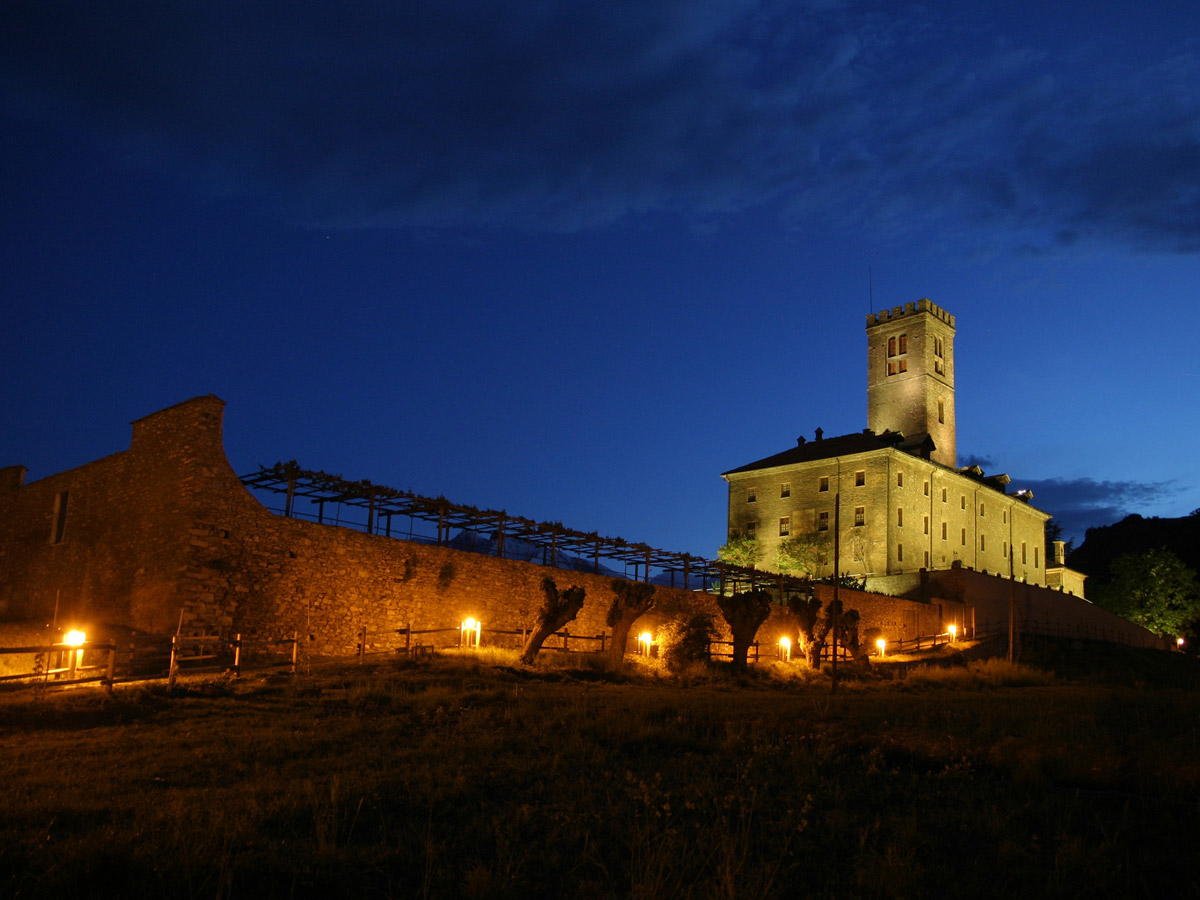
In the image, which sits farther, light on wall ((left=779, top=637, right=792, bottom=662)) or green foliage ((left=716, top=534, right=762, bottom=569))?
green foliage ((left=716, top=534, right=762, bottom=569))

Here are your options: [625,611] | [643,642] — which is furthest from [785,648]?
[625,611]

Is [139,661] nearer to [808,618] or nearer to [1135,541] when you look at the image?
[808,618]

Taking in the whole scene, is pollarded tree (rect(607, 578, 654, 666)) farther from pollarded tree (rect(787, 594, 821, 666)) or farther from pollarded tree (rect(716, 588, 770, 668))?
pollarded tree (rect(787, 594, 821, 666))

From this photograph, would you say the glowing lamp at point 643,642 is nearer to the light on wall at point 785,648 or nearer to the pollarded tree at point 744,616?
the pollarded tree at point 744,616

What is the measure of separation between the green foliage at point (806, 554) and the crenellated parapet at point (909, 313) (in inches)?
936

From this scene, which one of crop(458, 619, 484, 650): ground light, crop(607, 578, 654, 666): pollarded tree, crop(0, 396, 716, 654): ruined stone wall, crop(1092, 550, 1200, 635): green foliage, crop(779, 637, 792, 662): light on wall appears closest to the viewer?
crop(0, 396, 716, 654): ruined stone wall

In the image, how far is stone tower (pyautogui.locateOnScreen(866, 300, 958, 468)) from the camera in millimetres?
69375

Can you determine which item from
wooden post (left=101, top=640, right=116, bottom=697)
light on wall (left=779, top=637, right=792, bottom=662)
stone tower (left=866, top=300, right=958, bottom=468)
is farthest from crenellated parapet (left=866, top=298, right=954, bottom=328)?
wooden post (left=101, top=640, right=116, bottom=697)

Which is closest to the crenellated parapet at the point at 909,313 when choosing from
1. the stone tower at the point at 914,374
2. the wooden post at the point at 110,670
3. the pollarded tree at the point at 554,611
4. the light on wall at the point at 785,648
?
the stone tower at the point at 914,374

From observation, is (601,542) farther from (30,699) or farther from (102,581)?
(30,699)

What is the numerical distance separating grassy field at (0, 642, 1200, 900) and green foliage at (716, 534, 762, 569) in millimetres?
43564

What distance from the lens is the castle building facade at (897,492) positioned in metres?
57.5

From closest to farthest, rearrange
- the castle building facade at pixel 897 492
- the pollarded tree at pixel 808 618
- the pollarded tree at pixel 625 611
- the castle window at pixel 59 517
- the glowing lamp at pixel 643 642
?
the castle window at pixel 59 517 → the pollarded tree at pixel 625 611 → the glowing lamp at pixel 643 642 → the pollarded tree at pixel 808 618 → the castle building facade at pixel 897 492

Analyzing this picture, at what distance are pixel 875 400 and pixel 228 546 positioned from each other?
59831mm
